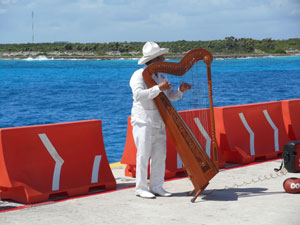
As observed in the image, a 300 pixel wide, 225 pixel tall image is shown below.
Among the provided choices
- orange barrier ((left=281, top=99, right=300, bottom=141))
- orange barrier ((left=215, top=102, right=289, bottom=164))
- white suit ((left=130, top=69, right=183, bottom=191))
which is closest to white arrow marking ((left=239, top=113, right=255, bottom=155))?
orange barrier ((left=215, top=102, right=289, bottom=164))

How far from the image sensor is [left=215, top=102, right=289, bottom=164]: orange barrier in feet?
28.9

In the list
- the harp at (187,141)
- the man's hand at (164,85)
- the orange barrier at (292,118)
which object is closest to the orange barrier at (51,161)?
the harp at (187,141)

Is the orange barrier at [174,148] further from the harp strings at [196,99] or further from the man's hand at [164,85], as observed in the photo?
the man's hand at [164,85]

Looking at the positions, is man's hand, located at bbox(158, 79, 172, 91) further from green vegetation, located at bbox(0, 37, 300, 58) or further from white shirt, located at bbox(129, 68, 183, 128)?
green vegetation, located at bbox(0, 37, 300, 58)

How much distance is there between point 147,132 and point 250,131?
3.05 metres

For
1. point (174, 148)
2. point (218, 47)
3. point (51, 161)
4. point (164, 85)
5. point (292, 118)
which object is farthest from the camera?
point (218, 47)

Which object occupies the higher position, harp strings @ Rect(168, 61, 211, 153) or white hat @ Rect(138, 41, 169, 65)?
white hat @ Rect(138, 41, 169, 65)

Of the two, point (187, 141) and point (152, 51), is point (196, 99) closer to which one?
point (187, 141)

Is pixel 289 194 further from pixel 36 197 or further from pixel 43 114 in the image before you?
pixel 43 114

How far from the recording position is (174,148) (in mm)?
8125

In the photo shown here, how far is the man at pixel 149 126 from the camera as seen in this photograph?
21.4 ft

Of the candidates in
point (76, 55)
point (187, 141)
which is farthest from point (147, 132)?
point (76, 55)

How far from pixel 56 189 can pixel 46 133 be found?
69cm

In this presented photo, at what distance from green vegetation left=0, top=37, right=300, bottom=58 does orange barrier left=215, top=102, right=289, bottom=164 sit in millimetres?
154452
